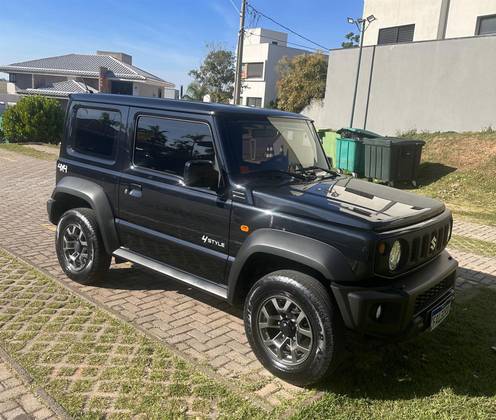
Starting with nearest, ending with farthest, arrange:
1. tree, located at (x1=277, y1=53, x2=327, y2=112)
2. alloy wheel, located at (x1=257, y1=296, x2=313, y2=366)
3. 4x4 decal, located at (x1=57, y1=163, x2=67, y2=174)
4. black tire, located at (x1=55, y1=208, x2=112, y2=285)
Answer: alloy wheel, located at (x1=257, y1=296, x2=313, y2=366) → black tire, located at (x1=55, y1=208, x2=112, y2=285) → 4x4 decal, located at (x1=57, y1=163, x2=67, y2=174) → tree, located at (x1=277, y1=53, x2=327, y2=112)

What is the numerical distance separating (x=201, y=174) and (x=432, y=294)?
6.35 ft

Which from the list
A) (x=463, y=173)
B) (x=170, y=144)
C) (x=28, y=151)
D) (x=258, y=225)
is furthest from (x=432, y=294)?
(x=28, y=151)

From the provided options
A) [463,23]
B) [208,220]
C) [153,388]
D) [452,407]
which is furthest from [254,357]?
[463,23]

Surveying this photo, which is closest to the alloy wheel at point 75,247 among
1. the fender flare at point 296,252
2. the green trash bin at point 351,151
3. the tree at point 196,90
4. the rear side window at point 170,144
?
the rear side window at point 170,144

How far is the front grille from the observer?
3.20 m

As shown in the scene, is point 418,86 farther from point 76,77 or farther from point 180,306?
point 76,77

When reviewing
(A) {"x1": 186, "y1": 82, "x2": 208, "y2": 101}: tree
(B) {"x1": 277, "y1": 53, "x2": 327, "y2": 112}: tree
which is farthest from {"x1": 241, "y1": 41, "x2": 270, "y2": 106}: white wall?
(B) {"x1": 277, "y1": 53, "x2": 327, "y2": 112}: tree

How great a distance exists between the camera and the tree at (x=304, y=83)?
93.3ft

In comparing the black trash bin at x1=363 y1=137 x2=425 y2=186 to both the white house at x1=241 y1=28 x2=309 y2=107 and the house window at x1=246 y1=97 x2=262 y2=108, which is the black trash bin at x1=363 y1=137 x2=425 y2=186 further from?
the house window at x1=246 y1=97 x2=262 y2=108

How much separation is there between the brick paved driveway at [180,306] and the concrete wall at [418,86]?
10997mm

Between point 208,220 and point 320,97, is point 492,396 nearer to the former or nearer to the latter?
point 208,220

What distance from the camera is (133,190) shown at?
169 inches

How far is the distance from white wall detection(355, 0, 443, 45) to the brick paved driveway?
16.8 meters

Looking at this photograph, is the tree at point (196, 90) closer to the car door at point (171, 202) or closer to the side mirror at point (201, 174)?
the car door at point (171, 202)
